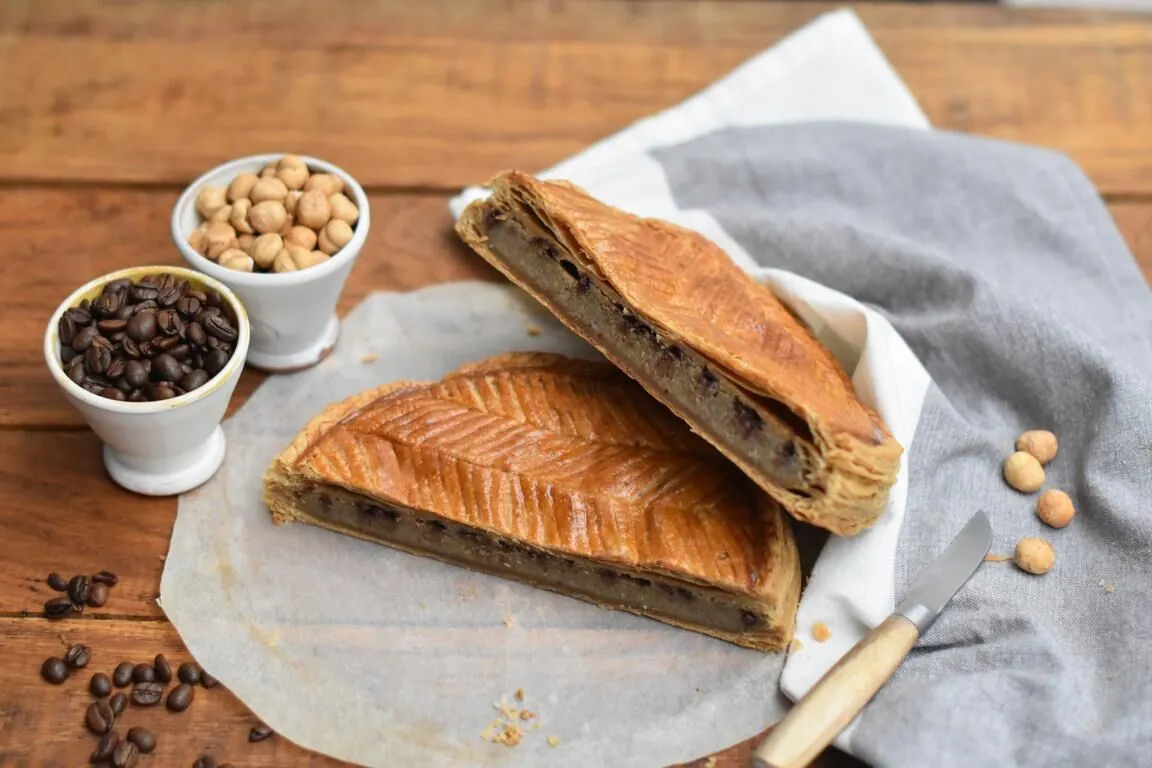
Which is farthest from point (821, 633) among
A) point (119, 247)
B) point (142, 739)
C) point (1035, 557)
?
point (119, 247)

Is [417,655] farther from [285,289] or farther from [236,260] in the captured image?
[236,260]

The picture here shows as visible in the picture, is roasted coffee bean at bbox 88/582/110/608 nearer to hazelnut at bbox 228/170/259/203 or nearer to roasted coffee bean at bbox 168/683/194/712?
roasted coffee bean at bbox 168/683/194/712

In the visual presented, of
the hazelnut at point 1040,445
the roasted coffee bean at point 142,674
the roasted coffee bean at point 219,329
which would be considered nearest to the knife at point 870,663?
the hazelnut at point 1040,445

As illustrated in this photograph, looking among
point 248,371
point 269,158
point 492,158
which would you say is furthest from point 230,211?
point 492,158

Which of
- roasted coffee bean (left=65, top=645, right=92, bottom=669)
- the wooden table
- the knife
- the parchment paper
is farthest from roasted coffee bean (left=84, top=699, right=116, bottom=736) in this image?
the knife

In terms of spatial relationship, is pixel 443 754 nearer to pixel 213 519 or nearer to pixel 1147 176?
pixel 213 519

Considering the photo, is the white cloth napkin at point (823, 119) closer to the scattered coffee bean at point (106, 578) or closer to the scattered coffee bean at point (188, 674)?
the scattered coffee bean at point (188, 674)
